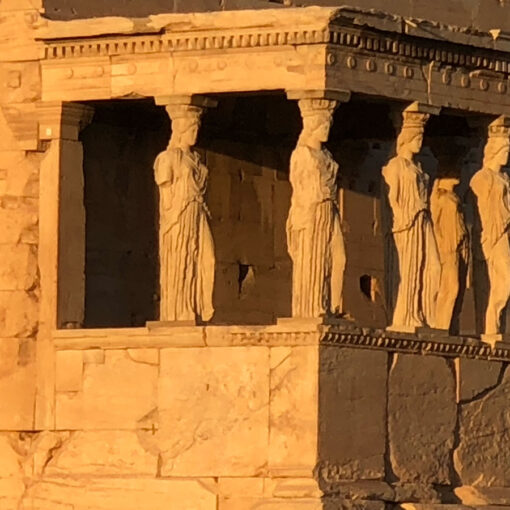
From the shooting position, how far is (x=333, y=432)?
88.0 ft

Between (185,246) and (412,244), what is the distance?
5.02ft

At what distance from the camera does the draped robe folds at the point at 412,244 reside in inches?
1087

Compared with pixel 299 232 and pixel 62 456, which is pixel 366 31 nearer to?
pixel 299 232

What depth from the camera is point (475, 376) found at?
92.0ft

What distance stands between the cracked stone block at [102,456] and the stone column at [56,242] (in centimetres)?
24

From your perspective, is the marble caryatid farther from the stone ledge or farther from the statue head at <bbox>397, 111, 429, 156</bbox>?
the statue head at <bbox>397, 111, 429, 156</bbox>

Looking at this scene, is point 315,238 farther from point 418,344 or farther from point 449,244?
point 449,244

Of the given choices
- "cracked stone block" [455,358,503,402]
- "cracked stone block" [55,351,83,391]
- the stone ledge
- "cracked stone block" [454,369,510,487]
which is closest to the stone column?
"cracked stone block" [55,351,83,391]

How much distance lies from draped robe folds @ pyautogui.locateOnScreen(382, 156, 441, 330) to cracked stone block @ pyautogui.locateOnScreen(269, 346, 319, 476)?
1.10 meters

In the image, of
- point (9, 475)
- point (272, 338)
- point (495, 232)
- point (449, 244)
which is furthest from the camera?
point (449, 244)

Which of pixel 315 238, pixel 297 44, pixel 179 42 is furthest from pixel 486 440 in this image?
pixel 179 42

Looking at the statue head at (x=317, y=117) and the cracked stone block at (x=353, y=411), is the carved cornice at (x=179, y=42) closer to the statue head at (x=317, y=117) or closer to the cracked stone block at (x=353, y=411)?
the statue head at (x=317, y=117)

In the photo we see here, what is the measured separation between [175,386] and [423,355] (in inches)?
66.0

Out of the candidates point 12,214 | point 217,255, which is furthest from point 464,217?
point 12,214
